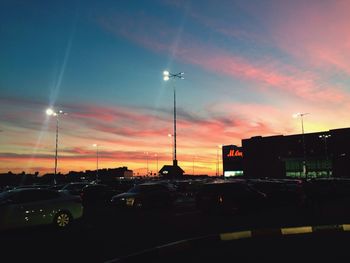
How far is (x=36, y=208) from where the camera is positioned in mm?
14328

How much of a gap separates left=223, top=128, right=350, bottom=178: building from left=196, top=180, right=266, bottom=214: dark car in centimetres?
7321

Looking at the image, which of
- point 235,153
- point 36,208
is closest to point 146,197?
point 36,208

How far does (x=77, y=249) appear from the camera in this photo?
10.6 metres

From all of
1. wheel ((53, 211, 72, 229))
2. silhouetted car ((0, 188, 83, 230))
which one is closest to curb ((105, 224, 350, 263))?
silhouetted car ((0, 188, 83, 230))

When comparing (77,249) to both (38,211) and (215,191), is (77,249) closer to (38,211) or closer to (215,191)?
(38,211)

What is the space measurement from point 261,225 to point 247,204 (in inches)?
143

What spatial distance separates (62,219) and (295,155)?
3968 inches

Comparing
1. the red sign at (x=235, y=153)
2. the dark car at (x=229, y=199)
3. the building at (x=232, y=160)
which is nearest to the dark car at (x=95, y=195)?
the dark car at (x=229, y=199)

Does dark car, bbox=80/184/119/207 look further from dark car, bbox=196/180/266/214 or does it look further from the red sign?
the red sign

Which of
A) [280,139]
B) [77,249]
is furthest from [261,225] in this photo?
[280,139]

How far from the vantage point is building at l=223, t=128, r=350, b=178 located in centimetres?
9825

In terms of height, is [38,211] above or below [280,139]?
below

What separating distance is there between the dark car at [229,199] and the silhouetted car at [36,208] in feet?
20.0

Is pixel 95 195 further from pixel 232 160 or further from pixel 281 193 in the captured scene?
pixel 232 160
